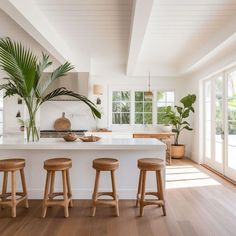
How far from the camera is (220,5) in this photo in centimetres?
301

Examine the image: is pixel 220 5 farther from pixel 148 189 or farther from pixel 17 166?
pixel 17 166

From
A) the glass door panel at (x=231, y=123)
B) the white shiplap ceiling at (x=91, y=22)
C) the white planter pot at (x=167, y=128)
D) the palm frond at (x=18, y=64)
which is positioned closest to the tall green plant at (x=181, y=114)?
the white planter pot at (x=167, y=128)

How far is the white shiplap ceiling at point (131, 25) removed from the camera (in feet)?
9.60

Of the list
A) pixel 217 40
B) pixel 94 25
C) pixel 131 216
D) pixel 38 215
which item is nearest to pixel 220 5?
pixel 217 40

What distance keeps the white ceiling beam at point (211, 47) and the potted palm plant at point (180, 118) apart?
2.71 ft

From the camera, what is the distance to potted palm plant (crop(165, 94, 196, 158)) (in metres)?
6.21

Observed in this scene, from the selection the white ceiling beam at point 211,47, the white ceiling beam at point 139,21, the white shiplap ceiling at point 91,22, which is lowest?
the white ceiling beam at point 139,21

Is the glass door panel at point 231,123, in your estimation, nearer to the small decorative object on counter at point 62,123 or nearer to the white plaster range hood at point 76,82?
the white plaster range hood at point 76,82

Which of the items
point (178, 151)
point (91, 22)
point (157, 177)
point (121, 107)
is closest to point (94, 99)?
point (121, 107)

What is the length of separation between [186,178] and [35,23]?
381 cm

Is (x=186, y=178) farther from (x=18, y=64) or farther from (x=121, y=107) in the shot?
(x=18, y=64)

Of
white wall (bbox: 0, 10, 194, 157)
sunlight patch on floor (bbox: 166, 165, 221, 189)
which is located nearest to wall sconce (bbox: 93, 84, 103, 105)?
white wall (bbox: 0, 10, 194, 157)

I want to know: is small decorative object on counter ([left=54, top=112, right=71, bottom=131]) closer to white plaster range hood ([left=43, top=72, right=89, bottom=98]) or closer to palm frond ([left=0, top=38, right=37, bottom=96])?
white plaster range hood ([left=43, top=72, right=89, bottom=98])

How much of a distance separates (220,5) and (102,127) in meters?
4.66
